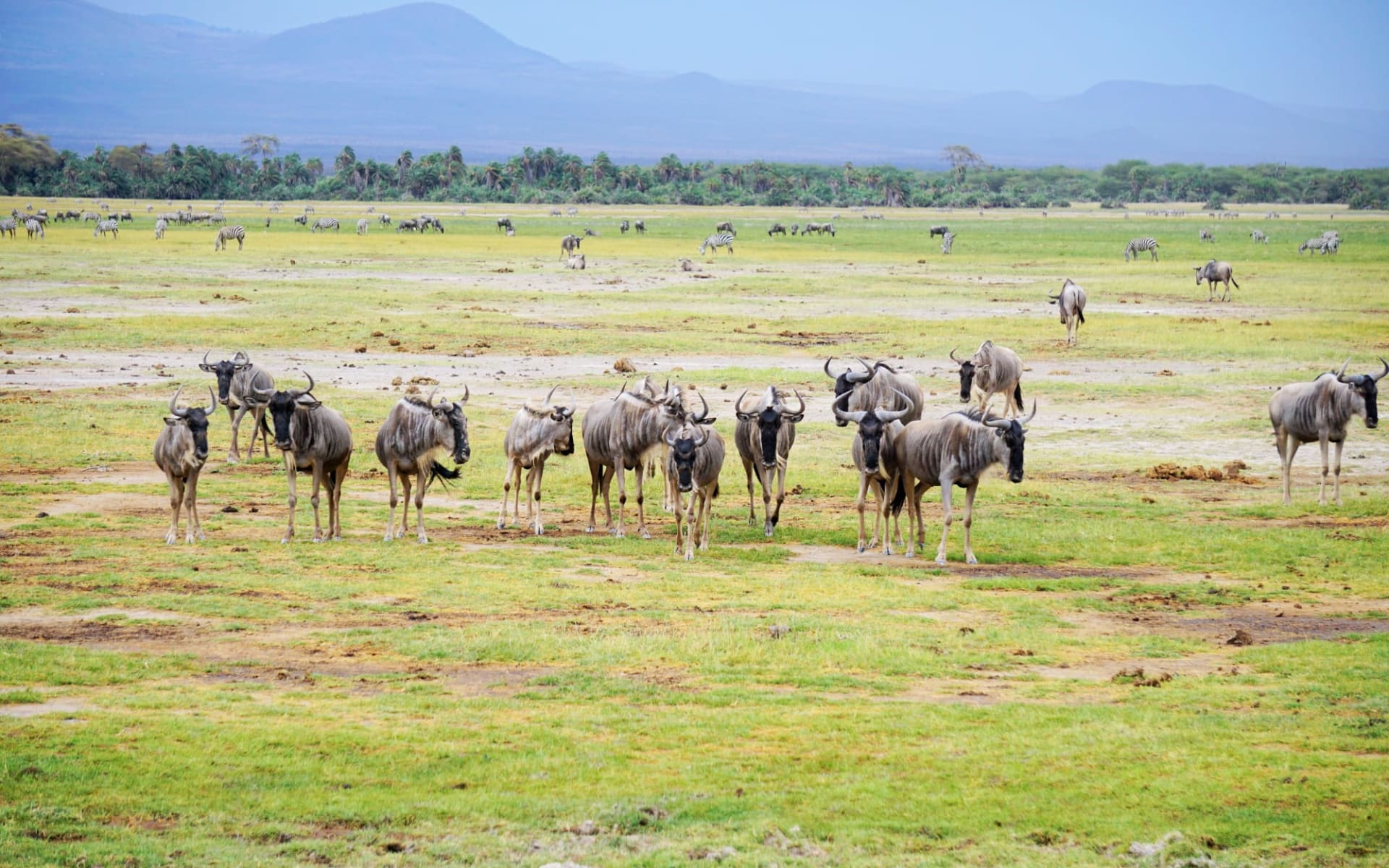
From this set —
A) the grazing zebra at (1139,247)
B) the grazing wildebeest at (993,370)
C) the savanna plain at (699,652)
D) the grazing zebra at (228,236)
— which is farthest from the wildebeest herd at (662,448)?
the grazing zebra at (228,236)

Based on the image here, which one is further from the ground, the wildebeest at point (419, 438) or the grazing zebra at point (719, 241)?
the grazing zebra at point (719, 241)

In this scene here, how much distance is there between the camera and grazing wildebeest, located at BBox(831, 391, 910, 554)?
54.2 ft

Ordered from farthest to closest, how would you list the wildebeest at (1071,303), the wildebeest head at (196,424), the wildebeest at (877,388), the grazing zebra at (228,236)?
the grazing zebra at (228,236) → the wildebeest at (1071,303) → the wildebeest at (877,388) → the wildebeest head at (196,424)

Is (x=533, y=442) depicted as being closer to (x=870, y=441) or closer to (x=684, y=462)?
(x=684, y=462)

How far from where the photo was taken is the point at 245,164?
474 feet

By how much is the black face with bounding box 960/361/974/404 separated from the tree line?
11000 cm

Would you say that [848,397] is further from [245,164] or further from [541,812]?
[245,164]

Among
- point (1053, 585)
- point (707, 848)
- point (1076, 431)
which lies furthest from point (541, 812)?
point (1076, 431)

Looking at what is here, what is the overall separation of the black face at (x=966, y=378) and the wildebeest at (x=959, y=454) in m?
7.26

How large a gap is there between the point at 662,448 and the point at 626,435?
1.43ft

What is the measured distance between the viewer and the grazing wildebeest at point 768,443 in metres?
16.9

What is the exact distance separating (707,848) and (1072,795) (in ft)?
7.83

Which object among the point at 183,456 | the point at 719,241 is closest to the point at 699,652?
the point at 183,456

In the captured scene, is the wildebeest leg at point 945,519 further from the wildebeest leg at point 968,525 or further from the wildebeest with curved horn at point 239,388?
the wildebeest with curved horn at point 239,388
